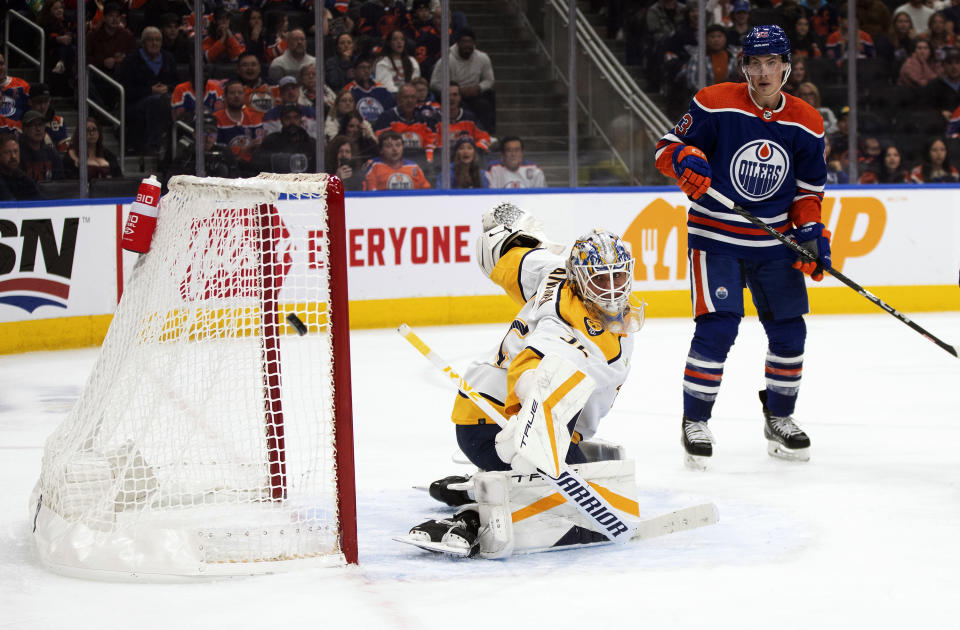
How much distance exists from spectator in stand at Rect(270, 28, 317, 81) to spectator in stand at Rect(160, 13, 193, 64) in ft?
1.49

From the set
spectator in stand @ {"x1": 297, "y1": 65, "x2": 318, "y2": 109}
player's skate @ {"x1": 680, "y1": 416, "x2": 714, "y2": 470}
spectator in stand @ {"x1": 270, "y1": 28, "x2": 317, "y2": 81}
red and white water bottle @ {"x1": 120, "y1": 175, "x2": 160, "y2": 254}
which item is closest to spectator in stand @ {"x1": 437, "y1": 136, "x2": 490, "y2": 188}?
spectator in stand @ {"x1": 297, "y1": 65, "x2": 318, "y2": 109}

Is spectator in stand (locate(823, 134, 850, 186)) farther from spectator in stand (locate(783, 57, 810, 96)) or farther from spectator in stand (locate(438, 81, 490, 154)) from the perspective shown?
spectator in stand (locate(438, 81, 490, 154))

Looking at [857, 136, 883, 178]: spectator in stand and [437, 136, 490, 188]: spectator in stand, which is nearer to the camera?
[437, 136, 490, 188]: spectator in stand

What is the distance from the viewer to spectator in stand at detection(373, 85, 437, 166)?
7492 millimetres

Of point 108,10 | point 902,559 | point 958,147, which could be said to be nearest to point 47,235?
point 108,10

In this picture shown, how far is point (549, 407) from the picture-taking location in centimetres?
276

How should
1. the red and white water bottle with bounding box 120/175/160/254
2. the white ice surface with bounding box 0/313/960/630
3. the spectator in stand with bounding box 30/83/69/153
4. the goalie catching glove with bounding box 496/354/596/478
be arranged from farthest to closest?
the spectator in stand with bounding box 30/83/69/153 → the red and white water bottle with bounding box 120/175/160/254 → the goalie catching glove with bounding box 496/354/596/478 → the white ice surface with bounding box 0/313/960/630

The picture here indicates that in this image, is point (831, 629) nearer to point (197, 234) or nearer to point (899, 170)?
point (197, 234)

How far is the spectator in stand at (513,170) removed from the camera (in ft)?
25.4

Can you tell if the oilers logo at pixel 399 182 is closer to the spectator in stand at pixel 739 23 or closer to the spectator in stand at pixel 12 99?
the spectator in stand at pixel 12 99

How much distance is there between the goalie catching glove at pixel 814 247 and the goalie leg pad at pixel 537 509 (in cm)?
126

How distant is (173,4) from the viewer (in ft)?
23.5

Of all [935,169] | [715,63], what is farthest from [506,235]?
[935,169]

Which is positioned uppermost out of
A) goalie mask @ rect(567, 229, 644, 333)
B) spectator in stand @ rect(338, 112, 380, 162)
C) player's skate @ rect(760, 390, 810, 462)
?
spectator in stand @ rect(338, 112, 380, 162)
